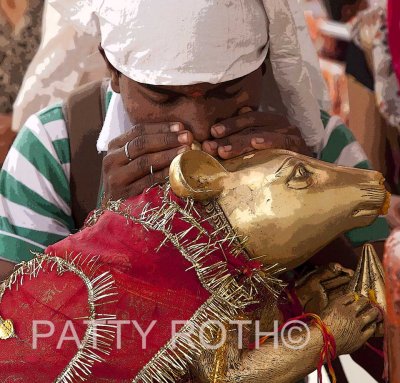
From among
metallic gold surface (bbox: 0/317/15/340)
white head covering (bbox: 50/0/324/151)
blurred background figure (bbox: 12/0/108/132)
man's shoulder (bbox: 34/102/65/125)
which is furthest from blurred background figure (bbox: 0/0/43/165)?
metallic gold surface (bbox: 0/317/15/340)

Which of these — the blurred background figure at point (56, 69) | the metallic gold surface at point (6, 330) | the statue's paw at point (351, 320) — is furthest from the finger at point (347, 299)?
the blurred background figure at point (56, 69)

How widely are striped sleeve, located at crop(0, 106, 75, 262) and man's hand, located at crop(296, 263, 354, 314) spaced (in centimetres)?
25

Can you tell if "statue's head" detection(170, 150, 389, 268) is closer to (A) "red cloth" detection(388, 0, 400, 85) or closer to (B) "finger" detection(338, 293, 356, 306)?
(B) "finger" detection(338, 293, 356, 306)

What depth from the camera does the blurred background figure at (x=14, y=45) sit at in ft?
3.30

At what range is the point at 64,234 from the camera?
Answer: 775 mm

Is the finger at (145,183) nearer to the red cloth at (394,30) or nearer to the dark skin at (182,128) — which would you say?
the dark skin at (182,128)

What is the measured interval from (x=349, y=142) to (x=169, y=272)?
0.30 m

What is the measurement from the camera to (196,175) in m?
0.59

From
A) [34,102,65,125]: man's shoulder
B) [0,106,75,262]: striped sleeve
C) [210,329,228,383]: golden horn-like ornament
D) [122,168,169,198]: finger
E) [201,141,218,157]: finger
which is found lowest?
[210,329,228,383]: golden horn-like ornament

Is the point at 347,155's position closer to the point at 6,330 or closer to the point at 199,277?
the point at 199,277

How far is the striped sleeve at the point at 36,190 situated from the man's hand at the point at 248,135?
0.70 ft

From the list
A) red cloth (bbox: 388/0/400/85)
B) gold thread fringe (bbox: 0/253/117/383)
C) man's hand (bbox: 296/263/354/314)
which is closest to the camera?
gold thread fringe (bbox: 0/253/117/383)

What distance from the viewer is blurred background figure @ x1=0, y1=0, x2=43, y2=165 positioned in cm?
100

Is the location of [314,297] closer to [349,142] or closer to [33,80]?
[349,142]
